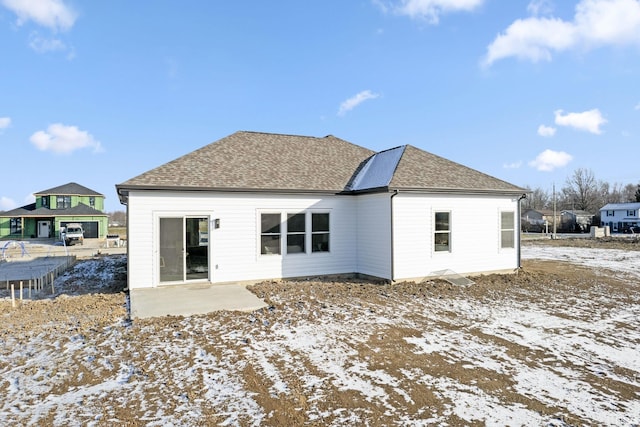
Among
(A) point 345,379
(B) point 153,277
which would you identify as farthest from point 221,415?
(B) point 153,277

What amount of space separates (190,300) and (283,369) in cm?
479

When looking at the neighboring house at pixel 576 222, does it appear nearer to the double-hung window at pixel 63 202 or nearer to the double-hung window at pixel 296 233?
the double-hung window at pixel 296 233

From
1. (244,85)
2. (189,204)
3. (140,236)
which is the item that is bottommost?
(140,236)

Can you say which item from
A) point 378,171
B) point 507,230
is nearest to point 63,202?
point 378,171

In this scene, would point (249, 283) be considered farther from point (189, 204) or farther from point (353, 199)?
point (353, 199)

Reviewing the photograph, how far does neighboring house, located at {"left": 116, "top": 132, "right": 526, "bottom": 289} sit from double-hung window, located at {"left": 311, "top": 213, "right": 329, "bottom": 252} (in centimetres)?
3

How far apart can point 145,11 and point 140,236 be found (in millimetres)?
7628

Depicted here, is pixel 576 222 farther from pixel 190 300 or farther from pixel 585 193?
pixel 190 300

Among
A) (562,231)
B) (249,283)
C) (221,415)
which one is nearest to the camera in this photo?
(221,415)

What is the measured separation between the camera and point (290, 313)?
8117mm

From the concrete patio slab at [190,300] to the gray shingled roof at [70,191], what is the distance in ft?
145

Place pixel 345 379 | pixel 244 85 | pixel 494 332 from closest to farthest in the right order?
pixel 345 379 < pixel 494 332 < pixel 244 85

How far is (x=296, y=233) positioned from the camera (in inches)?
483

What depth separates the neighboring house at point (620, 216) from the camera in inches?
2167
